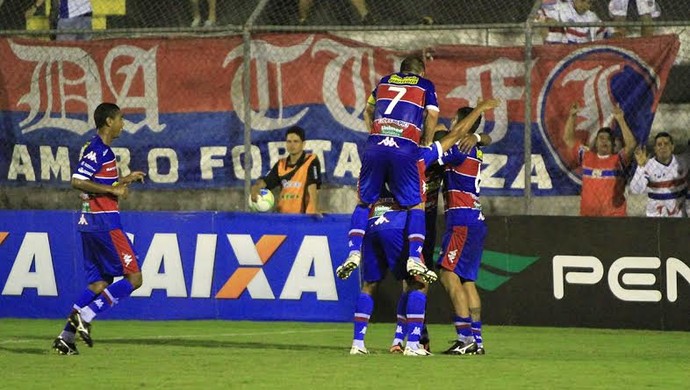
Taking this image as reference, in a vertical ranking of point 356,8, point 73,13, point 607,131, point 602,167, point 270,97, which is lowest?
point 602,167

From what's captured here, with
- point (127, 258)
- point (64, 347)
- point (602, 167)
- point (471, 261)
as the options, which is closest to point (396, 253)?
point (471, 261)

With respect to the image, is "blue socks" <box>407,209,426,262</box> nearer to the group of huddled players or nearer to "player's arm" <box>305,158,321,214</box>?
the group of huddled players

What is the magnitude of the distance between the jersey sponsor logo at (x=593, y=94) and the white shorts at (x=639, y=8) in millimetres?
1860

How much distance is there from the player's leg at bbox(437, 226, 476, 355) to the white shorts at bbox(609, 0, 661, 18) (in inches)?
227

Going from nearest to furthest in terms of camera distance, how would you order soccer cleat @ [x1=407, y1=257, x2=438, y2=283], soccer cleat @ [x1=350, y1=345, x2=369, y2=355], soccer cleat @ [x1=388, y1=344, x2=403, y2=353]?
soccer cleat @ [x1=407, y1=257, x2=438, y2=283]
soccer cleat @ [x1=350, y1=345, x2=369, y2=355]
soccer cleat @ [x1=388, y1=344, x2=403, y2=353]

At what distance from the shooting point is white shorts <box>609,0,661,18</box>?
1802 centimetres

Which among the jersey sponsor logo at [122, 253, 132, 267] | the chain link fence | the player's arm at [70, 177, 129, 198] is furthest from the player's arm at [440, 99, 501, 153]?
the chain link fence

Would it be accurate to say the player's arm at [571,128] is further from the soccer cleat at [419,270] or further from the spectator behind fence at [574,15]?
the soccer cleat at [419,270]

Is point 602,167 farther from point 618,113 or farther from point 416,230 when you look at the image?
point 416,230

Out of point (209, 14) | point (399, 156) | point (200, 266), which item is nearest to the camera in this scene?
point (399, 156)

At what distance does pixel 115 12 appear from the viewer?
19703 millimetres

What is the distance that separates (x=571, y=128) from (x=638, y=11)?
8.42ft

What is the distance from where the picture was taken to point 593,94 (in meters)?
16.4

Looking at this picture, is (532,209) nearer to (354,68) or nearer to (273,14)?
(354,68)
